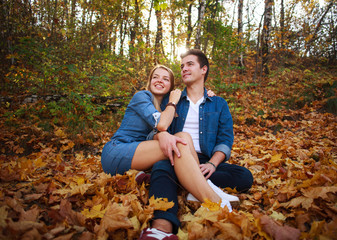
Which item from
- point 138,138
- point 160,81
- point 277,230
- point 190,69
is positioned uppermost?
point 190,69

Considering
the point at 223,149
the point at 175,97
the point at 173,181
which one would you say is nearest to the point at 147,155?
the point at 173,181

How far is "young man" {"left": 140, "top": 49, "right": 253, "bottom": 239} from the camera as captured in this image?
1604 millimetres

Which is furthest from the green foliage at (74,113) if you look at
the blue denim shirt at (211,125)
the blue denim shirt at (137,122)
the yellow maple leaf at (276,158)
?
the yellow maple leaf at (276,158)

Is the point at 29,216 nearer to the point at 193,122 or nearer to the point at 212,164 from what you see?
the point at 212,164

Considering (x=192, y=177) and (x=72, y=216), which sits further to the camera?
(x=192, y=177)

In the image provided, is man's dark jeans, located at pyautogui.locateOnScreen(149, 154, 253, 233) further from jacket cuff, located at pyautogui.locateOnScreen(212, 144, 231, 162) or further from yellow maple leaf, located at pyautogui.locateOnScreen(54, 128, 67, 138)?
yellow maple leaf, located at pyautogui.locateOnScreen(54, 128, 67, 138)

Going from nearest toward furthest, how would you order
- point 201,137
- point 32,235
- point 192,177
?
point 32,235, point 192,177, point 201,137

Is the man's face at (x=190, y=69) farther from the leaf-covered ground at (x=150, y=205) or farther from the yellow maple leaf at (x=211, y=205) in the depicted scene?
the yellow maple leaf at (x=211, y=205)

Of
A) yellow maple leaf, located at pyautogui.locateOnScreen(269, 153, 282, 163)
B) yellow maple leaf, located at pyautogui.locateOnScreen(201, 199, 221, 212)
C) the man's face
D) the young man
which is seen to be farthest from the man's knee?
yellow maple leaf, located at pyautogui.locateOnScreen(269, 153, 282, 163)

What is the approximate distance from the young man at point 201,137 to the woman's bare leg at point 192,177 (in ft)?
0.20

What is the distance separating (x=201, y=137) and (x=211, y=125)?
0.21m

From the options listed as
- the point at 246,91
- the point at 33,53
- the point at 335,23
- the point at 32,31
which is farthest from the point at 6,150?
the point at 335,23

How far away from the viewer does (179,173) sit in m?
1.63

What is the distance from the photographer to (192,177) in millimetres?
1571
